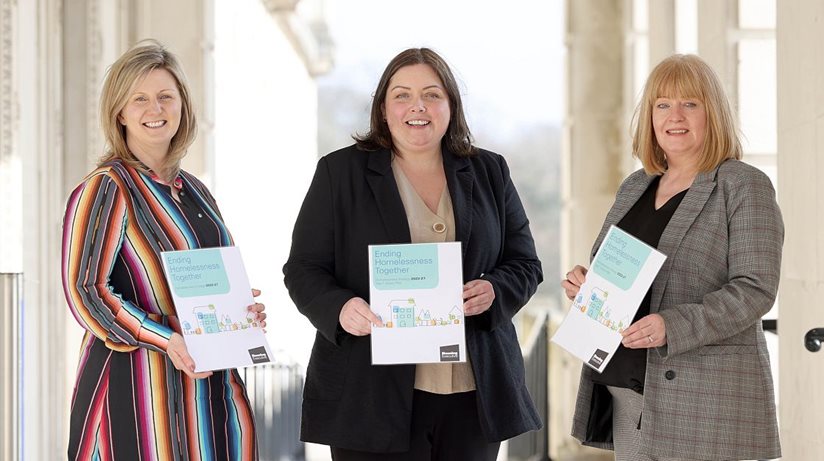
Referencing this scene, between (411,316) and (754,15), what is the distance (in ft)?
8.68

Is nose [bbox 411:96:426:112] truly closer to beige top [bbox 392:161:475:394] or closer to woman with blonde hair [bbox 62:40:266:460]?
beige top [bbox 392:161:475:394]

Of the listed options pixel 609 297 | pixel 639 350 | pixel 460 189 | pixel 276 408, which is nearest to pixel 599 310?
pixel 609 297

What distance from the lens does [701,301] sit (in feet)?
8.36

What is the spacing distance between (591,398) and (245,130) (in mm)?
5353

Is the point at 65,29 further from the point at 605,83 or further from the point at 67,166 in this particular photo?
the point at 605,83

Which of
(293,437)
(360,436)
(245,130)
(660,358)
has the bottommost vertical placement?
(293,437)

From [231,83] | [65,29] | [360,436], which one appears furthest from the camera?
[231,83]

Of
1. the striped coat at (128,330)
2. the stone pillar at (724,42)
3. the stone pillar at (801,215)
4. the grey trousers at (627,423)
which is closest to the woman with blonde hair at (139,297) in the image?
the striped coat at (128,330)

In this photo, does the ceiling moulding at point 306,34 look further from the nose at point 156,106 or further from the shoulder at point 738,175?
the shoulder at point 738,175

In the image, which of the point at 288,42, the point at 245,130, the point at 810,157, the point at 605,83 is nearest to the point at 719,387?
the point at 810,157

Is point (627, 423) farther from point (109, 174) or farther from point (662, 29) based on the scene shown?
point (662, 29)

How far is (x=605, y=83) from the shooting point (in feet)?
23.1

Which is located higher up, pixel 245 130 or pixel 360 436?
pixel 245 130

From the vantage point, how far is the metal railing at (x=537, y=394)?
24.0ft
